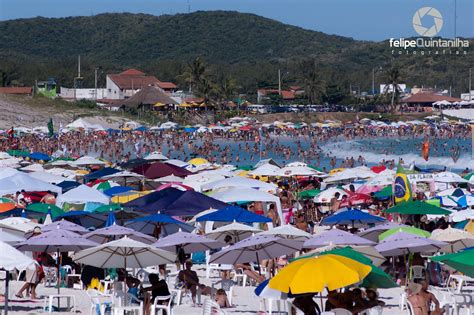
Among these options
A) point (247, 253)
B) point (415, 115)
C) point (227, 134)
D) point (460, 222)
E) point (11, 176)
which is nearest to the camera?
point (247, 253)

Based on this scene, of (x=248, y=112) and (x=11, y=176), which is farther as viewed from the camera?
(x=248, y=112)

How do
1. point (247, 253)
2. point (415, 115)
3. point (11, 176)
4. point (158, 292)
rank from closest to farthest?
point (158, 292)
point (247, 253)
point (11, 176)
point (415, 115)

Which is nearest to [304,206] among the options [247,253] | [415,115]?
[247,253]

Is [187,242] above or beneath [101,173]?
above

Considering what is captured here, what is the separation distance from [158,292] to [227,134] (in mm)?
59308

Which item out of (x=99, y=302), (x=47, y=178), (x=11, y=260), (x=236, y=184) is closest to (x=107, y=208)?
(x=236, y=184)

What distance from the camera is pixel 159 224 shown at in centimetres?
1556

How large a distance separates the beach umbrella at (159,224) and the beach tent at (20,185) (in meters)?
2.79

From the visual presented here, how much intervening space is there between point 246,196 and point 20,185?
4001mm

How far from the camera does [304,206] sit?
78.5 feet

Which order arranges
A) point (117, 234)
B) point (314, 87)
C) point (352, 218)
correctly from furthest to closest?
point (314, 87)
point (352, 218)
point (117, 234)

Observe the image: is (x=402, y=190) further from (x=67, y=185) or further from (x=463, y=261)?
(x=463, y=261)

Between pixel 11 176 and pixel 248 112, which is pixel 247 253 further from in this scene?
pixel 248 112

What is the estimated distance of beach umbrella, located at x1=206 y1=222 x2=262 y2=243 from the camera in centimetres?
1398
